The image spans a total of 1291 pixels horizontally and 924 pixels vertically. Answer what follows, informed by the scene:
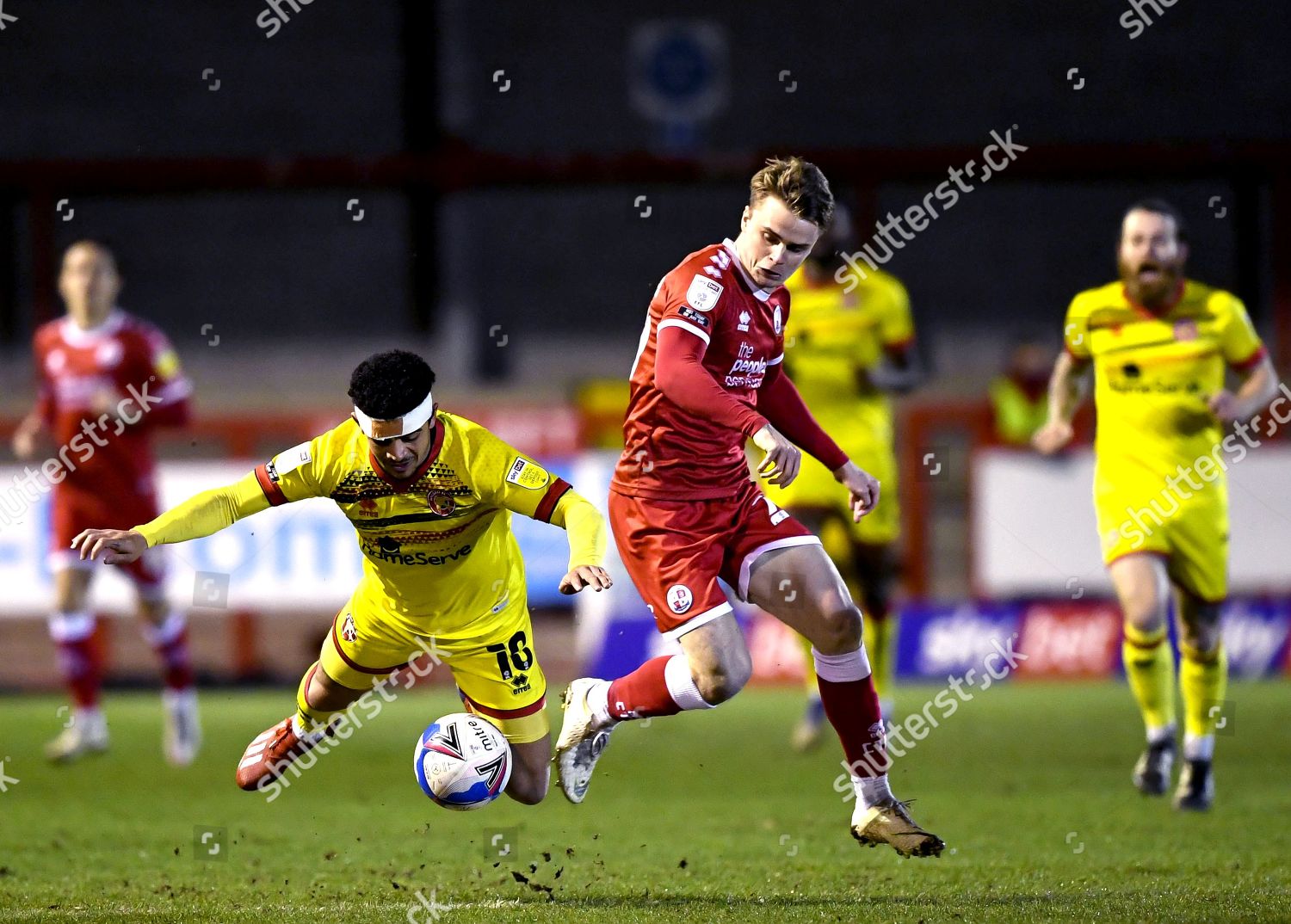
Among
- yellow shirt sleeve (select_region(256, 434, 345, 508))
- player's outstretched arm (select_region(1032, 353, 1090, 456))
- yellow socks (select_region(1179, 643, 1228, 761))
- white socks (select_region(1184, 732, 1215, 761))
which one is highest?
player's outstretched arm (select_region(1032, 353, 1090, 456))

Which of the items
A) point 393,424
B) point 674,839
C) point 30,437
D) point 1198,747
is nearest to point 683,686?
point 674,839

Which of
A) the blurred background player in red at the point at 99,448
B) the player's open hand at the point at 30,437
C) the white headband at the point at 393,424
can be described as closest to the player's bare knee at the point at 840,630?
the white headband at the point at 393,424

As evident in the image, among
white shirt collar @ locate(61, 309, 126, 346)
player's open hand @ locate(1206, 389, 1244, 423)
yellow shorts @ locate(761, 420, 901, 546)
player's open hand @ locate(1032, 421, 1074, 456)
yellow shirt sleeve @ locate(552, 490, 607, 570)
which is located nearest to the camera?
yellow shirt sleeve @ locate(552, 490, 607, 570)

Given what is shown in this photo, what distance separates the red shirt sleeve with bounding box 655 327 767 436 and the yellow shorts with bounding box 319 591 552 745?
1.09m

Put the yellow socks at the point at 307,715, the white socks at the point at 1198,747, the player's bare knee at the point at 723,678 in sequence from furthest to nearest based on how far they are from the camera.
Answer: the white socks at the point at 1198,747 < the yellow socks at the point at 307,715 < the player's bare knee at the point at 723,678

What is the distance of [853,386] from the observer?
8203 millimetres

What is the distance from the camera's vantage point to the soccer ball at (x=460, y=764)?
520 cm

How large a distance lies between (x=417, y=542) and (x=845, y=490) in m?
3.34

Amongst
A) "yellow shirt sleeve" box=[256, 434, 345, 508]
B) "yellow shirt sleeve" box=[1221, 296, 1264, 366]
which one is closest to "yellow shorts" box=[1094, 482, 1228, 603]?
"yellow shirt sleeve" box=[1221, 296, 1264, 366]

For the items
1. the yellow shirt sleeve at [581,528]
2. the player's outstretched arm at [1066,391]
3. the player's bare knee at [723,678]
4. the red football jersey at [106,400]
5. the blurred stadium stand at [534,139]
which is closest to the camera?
the yellow shirt sleeve at [581,528]

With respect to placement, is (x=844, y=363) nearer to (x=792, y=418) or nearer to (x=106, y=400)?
(x=792, y=418)

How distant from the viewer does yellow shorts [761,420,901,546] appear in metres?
8.10

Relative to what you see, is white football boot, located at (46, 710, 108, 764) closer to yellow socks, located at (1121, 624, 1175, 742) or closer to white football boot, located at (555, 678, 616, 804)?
white football boot, located at (555, 678, 616, 804)

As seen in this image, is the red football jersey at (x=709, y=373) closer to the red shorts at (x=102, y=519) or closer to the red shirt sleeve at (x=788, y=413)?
the red shirt sleeve at (x=788, y=413)
